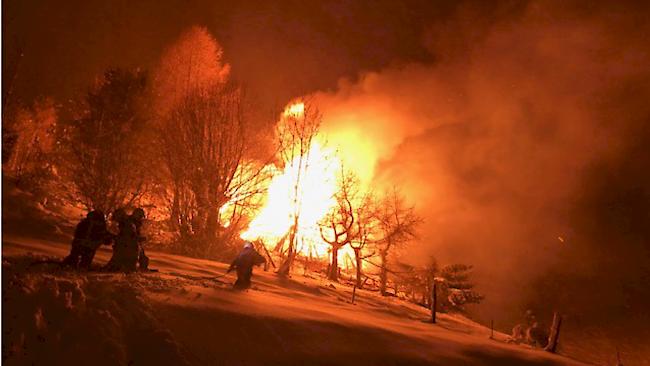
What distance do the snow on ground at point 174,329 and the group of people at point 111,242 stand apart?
0.45m

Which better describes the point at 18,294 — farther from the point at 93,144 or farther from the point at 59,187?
the point at 59,187

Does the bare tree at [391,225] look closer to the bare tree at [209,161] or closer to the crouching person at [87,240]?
the bare tree at [209,161]

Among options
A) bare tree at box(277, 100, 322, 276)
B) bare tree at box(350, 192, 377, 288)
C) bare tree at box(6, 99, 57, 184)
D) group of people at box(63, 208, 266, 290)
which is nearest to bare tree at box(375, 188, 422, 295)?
bare tree at box(350, 192, 377, 288)

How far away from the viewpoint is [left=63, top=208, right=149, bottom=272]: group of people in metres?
9.10

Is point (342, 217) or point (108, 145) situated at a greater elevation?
point (108, 145)

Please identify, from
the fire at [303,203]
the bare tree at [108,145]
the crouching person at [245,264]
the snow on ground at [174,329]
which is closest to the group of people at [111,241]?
the snow on ground at [174,329]

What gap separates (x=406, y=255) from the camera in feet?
147

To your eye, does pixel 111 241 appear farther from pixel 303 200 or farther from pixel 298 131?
pixel 303 200

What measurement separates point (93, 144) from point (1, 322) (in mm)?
14104

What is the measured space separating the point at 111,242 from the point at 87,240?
58 centimetres

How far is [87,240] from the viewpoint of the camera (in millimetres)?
9180

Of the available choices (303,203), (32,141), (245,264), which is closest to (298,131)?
(303,203)

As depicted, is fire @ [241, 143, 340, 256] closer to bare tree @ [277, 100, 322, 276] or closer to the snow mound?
bare tree @ [277, 100, 322, 276]

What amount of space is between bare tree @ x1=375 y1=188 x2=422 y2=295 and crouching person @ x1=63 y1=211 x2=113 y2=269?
2092 centimetres
